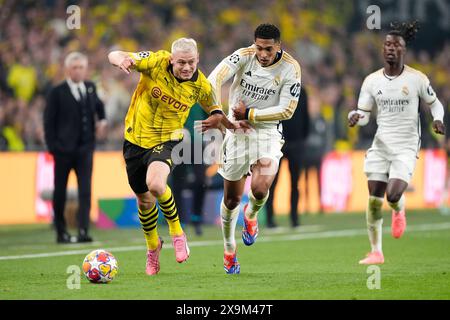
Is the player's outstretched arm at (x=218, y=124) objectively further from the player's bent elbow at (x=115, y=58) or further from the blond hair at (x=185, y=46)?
the player's bent elbow at (x=115, y=58)

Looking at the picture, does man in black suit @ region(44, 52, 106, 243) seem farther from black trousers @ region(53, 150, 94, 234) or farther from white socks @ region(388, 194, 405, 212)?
white socks @ region(388, 194, 405, 212)

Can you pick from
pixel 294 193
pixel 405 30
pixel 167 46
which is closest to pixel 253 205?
pixel 405 30

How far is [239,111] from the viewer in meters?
11.1

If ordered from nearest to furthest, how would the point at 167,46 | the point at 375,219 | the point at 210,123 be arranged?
the point at 210,123
the point at 375,219
the point at 167,46

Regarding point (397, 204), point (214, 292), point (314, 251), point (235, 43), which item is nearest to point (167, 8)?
point (235, 43)

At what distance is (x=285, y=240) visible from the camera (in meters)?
16.3

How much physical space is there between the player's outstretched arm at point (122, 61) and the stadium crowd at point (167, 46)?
27.3 feet

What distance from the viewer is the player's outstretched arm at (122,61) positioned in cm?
1007

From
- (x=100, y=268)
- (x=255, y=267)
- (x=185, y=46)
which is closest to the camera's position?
(x=100, y=268)

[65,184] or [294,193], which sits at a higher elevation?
[65,184]

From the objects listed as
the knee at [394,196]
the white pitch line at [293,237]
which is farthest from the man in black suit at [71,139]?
the knee at [394,196]

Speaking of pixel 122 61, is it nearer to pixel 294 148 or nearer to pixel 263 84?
pixel 263 84

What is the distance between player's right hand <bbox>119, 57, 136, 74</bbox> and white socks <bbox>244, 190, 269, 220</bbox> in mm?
2163

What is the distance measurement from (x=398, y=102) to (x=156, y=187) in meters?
3.50
